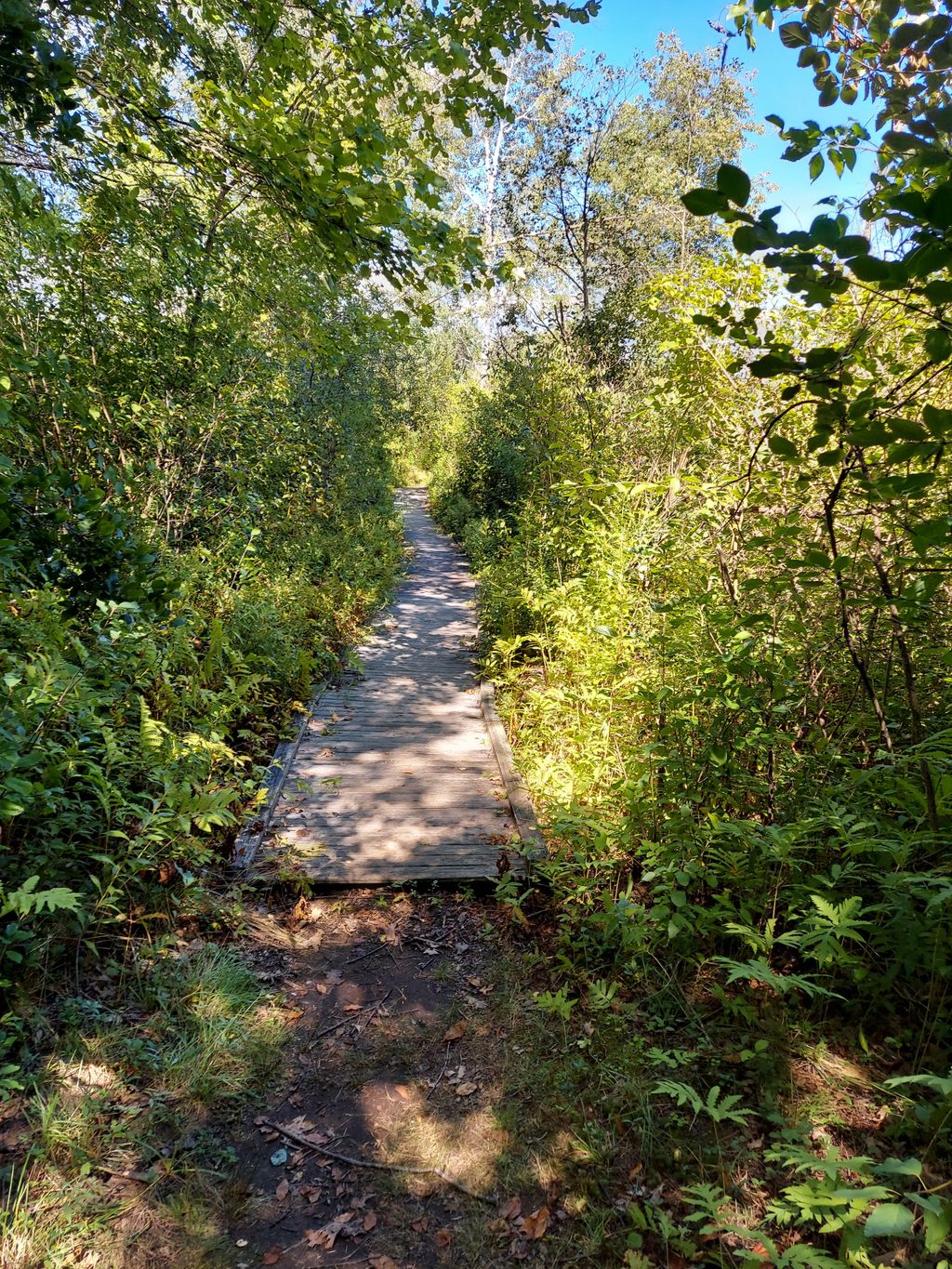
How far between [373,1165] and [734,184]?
3414mm

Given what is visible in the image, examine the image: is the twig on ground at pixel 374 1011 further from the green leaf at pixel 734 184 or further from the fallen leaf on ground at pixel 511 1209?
the green leaf at pixel 734 184

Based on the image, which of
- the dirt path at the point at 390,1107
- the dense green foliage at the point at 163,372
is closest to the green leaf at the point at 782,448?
the dense green foliage at the point at 163,372

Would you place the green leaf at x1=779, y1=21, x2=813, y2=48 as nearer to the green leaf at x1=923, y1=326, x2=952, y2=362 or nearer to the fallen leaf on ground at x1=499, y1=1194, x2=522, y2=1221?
the green leaf at x1=923, y1=326, x2=952, y2=362

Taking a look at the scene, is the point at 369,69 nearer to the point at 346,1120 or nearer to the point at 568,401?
the point at 568,401

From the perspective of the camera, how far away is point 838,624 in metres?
3.35

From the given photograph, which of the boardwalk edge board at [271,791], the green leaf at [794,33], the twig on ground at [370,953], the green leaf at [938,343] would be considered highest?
the green leaf at [794,33]

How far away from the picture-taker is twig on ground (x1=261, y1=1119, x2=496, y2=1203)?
2.33 meters

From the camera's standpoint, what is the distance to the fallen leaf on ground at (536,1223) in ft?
7.09

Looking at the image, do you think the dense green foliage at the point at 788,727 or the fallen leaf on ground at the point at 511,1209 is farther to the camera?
the fallen leaf on ground at the point at 511,1209

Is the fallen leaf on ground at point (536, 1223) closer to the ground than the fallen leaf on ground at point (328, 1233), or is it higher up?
closer to the ground

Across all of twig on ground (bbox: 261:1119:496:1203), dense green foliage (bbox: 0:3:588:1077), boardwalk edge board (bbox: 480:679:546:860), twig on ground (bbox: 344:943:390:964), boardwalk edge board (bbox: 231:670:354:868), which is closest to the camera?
twig on ground (bbox: 261:1119:496:1203)

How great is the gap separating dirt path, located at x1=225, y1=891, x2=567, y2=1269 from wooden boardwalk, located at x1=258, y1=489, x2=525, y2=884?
0.46 m

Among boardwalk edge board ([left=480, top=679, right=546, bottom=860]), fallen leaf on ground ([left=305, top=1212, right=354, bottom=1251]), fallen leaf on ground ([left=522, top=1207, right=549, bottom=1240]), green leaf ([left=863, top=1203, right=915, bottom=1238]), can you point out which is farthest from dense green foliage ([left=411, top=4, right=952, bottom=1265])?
fallen leaf on ground ([left=305, top=1212, right=354, bottom=1251])

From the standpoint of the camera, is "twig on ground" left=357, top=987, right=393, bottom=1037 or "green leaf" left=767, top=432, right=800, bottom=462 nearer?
"green leaf" left=767, top=432, right=800, bottom=462
